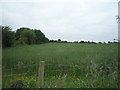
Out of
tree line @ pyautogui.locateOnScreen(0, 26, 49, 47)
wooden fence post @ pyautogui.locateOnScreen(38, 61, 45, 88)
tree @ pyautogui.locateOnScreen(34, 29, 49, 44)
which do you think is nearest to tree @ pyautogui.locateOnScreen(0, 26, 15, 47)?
tree line @ pyautogui.locateOnScreen(0, 26, 49, 47)

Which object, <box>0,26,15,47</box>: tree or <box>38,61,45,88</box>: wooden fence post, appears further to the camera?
<box>0,26,15,47</box>: tree

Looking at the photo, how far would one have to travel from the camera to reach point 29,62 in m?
2.26

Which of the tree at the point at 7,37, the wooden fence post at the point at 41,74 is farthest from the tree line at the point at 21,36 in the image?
the wooden fence post at the point at 41,74

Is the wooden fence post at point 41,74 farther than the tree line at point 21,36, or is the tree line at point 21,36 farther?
the tree line at point 21,36

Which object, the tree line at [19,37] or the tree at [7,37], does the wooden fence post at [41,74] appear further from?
the tree at [7,37]

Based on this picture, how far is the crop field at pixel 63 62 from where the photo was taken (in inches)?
85.0

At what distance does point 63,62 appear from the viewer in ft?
7.45

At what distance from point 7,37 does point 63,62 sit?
0.93 m

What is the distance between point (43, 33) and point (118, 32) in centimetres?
117

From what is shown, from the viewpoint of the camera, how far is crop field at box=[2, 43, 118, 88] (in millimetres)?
2158

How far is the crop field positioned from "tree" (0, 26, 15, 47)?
0.08 metres

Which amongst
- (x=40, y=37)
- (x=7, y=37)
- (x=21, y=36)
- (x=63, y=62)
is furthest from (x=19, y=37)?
(x=63, y=62)

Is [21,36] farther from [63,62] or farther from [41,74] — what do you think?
[63,62]

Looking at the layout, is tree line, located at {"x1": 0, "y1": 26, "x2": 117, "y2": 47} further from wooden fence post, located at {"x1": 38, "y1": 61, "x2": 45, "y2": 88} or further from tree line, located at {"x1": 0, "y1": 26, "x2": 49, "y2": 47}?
wooden fence post, located at {"x1": 38, "y1": 61, "x2": 45, "y2": 88}
